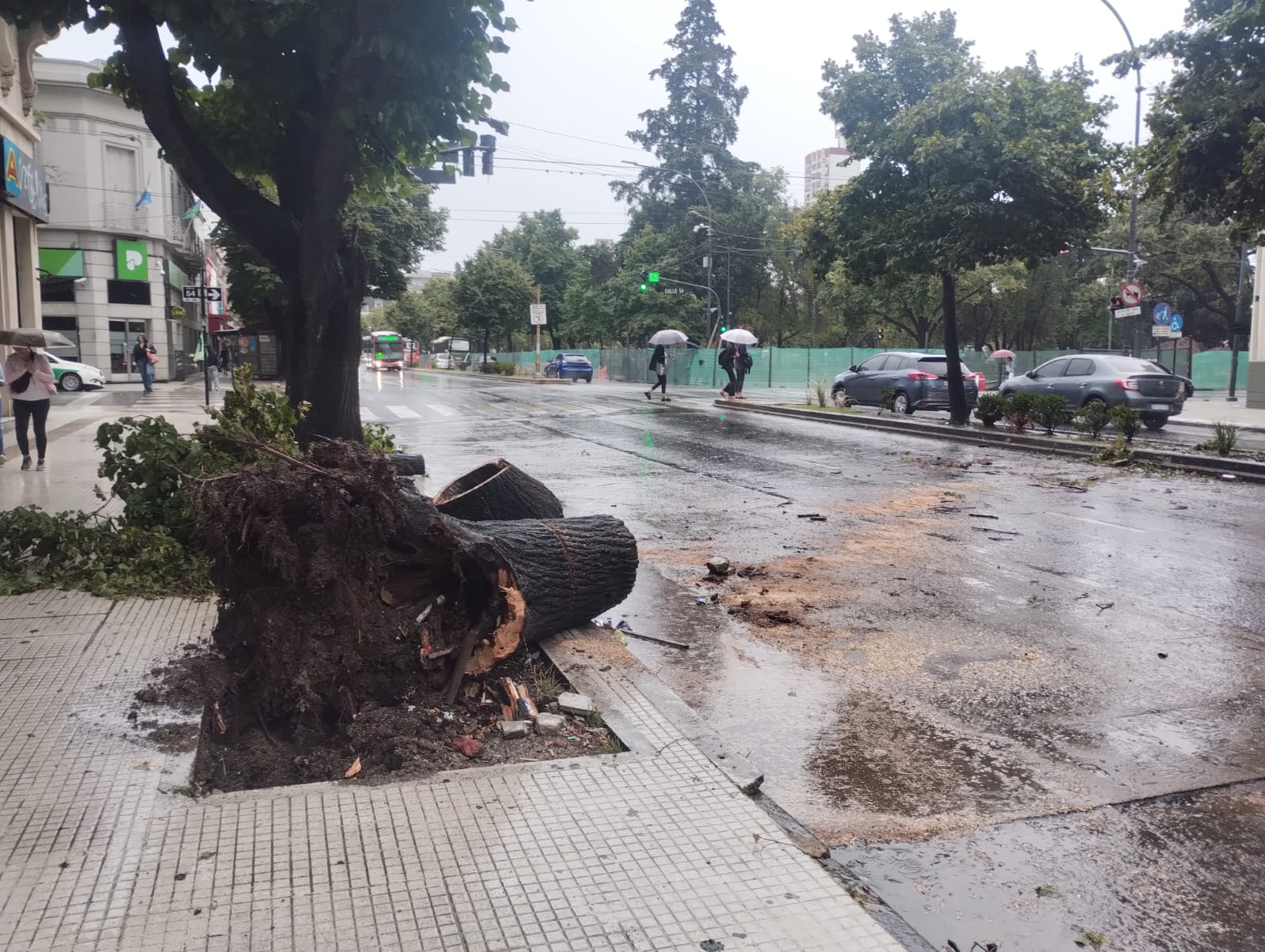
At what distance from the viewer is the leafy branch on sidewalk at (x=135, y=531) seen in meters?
6.73

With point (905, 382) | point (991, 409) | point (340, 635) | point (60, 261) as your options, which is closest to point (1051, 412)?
point (991, 409)

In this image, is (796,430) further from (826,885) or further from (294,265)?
(826,885)

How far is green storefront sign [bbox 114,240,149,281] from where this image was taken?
4038 centimetres

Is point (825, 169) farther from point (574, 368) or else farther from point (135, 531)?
point (135, 531)

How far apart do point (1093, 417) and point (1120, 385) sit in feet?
14.1

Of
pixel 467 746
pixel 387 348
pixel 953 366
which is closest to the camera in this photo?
pixel 467 746

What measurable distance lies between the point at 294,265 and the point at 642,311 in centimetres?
4845

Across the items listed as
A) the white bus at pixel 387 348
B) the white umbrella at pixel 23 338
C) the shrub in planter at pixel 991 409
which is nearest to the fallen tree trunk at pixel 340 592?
the white umbrella at pixel 23 338

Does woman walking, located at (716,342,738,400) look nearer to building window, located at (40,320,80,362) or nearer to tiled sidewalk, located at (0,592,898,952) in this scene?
building window, located at (40,320,80,362)

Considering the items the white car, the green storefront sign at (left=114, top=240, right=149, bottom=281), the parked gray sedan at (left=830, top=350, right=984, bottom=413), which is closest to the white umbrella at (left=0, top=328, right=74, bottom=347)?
the parked gray sedan at (left=830, top=350, right=984, bottom=413)

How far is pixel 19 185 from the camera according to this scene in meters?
18.1

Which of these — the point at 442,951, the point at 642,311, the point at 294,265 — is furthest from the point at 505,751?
the point at 642,311

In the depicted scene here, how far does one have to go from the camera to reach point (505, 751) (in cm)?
422

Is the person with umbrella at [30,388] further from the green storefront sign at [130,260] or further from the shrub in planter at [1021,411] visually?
the green storefront sign at [130,260]
